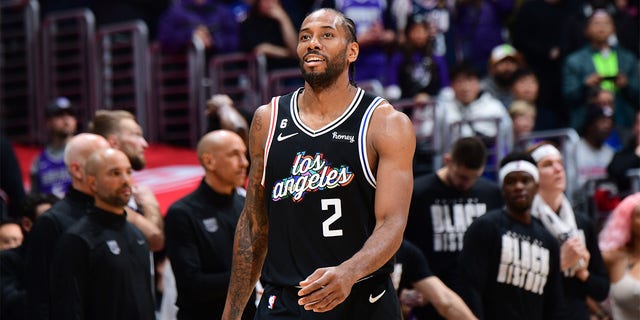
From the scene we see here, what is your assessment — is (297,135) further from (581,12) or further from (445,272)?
(581,12)

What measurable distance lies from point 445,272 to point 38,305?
3243 millimetres

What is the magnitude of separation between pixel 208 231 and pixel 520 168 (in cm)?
225

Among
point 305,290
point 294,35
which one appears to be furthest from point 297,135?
point 294,35

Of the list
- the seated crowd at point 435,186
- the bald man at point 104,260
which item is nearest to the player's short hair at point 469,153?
the seated crowd at point 435,186

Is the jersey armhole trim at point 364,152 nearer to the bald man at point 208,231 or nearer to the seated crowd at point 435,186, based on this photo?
the seated crowd at point 435,186

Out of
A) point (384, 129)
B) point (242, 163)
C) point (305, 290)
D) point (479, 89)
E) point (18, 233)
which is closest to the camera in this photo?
point (305, 290)

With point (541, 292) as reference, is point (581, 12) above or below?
above

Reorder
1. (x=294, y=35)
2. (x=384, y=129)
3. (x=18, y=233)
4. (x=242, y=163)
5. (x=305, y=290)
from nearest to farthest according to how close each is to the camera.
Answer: (x=305, y=290) → (x=384, y=129) → (x=242, y=163) → (x=18, y=233) → (x=294, y=35)

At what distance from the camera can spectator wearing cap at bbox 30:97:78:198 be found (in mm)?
11008

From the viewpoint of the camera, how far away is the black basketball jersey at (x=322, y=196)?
529cm

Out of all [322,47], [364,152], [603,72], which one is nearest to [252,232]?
[364,152]

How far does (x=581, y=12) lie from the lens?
14148 mm

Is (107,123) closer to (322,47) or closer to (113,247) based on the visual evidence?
(113,247)

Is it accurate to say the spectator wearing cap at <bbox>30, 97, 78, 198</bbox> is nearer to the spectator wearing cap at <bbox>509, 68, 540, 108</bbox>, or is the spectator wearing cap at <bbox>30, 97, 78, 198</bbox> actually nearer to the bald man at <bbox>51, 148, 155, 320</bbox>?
the bald man at <bbox>51, 148, 155, 320</bbox>
